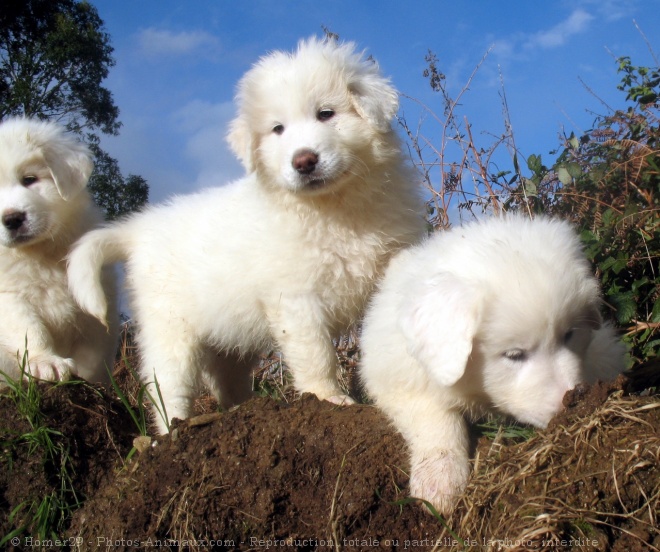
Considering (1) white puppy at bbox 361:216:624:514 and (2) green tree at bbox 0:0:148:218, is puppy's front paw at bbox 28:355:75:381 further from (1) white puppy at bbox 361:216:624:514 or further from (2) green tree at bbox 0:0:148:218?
(2) green tree at bbox 0:0:148:218

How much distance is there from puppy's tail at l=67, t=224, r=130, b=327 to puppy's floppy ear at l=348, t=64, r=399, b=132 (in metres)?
1.90

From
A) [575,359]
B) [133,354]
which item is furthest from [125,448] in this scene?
[133,354]

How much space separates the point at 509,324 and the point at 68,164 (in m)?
3.55

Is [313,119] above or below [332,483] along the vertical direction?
above

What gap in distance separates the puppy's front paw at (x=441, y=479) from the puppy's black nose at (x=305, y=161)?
5.45 ft

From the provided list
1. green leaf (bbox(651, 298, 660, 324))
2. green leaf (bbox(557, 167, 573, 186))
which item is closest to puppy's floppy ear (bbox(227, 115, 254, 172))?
green leaf (bbox(557, 167, 573, 186))

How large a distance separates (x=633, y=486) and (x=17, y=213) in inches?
158

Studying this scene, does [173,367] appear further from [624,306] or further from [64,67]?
[64,67]

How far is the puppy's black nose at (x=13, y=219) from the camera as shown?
14.8 ft

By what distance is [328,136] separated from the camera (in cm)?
382

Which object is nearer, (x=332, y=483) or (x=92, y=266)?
(x=332, y=483)

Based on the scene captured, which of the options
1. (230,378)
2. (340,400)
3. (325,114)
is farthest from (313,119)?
(230,378)

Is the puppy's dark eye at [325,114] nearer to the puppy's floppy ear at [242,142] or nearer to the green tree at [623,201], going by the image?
the puppy's floppy ear at [242,142]

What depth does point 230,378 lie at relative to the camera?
5105 mm
